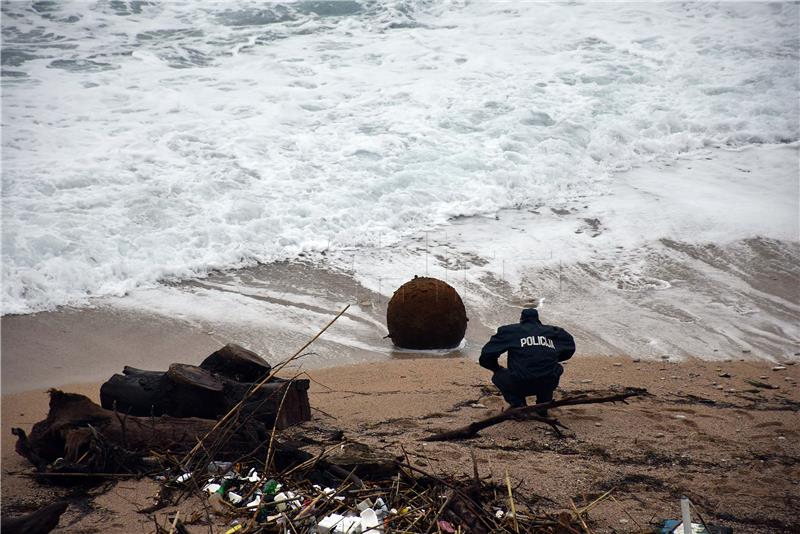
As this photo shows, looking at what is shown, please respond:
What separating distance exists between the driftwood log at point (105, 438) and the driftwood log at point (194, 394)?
0.59 feet

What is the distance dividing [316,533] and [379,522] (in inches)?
11.1

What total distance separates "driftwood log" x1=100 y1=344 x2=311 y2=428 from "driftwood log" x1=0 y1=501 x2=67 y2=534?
59.0 inches

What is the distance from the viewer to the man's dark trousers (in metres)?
5.68

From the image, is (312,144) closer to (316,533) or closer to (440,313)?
(440,313)

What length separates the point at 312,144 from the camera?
13.3 meters

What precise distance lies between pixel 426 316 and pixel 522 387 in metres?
2.01

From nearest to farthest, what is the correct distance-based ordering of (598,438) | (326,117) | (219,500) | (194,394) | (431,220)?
(219,500) → (194,394) → (598,438) → (431,220) → (326,117)

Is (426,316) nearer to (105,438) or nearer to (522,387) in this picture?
(522,387)

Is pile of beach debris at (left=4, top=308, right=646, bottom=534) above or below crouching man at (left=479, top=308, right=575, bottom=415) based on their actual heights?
above

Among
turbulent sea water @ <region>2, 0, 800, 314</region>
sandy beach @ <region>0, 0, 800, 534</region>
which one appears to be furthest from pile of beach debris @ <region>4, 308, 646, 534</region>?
turbulent sea water @ <region>2, 0, 800, 314</region>

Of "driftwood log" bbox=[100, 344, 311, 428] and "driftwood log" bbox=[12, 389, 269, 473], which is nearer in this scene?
"driftwood log" bbox=[12, 389, 269, 473]

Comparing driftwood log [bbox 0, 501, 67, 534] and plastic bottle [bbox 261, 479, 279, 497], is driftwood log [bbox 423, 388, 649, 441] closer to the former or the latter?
plastic bottle [bbox 261, 479, 279, 497]

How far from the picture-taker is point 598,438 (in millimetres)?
5359

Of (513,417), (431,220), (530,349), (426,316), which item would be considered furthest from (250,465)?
(431,220)
